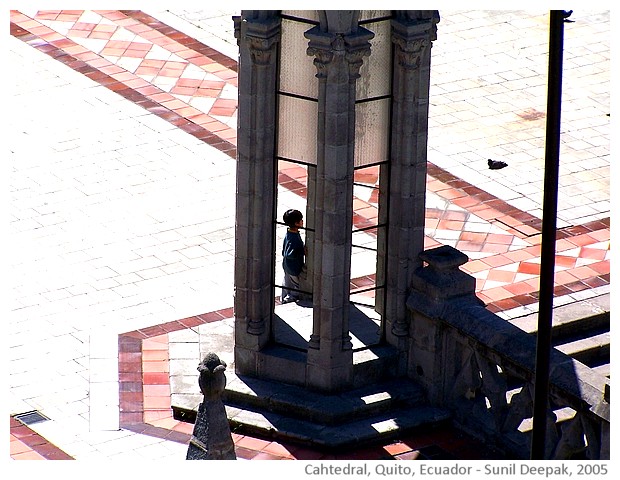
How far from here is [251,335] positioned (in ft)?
58.1

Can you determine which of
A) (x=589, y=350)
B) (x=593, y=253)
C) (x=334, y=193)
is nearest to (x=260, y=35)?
(x=334, y=193)

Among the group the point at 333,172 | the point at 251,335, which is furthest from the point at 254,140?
the point at 251,335

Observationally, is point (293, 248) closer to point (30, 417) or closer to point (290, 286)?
point (290, 286)

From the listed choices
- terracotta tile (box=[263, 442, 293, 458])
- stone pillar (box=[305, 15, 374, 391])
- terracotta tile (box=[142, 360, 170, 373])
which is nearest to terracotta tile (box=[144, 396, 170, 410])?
terracotta tile (box=[142, 360, 170, 373])

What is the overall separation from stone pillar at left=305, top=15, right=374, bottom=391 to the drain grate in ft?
8.67

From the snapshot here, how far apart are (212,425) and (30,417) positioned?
3581 millimetres

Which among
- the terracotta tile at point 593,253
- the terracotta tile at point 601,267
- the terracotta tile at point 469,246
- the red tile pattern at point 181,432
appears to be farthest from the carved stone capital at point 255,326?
the terracotta tile at point 593,253

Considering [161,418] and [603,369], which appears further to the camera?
[603,369]

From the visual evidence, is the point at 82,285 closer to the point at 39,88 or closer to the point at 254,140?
the point at 254,140

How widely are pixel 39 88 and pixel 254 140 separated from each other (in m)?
9.05

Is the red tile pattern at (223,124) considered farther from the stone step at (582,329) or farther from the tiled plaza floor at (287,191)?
the stone step at (582,329)

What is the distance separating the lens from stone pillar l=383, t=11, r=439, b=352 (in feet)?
54.9

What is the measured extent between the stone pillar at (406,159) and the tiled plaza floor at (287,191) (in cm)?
147

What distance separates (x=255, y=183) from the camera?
17.1m
